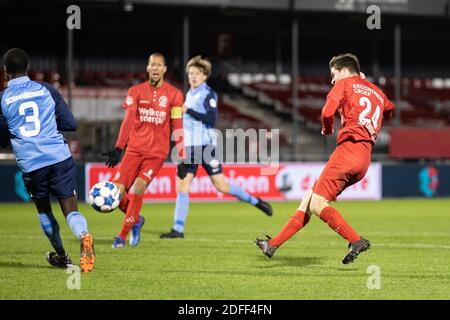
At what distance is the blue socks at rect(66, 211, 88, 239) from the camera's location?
8.45 metres

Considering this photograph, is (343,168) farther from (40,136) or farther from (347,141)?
(40,136)

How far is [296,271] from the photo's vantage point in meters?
8.83

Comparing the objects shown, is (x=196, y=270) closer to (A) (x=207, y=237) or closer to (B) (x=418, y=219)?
(A) (x=207, y=237)

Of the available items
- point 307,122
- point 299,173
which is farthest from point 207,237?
point 307,122

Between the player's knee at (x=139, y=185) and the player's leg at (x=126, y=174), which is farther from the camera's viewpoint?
the player's knee at (x=139, y=185)

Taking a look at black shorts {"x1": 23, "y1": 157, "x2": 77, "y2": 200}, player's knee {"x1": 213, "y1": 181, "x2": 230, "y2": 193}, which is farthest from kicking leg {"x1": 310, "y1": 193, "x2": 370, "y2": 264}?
player's knee {"x1": 213, "y1": 181, "x2": 230, "y2": 193}

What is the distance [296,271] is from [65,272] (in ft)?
7.25

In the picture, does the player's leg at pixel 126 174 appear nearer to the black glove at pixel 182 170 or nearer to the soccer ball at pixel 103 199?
the soccer ball at pixel 103 199

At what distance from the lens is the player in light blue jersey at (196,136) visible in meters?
12.7

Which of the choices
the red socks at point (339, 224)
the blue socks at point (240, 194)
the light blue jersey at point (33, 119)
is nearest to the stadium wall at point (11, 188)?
the blue socks at point (240, 194)

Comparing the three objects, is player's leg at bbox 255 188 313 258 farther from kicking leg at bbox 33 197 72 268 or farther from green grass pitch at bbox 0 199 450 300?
kicking leg at bbox 33 197 72 268

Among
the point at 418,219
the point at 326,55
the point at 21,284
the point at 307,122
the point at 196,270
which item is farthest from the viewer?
the point at 326,55

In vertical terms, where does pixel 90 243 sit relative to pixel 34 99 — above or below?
below

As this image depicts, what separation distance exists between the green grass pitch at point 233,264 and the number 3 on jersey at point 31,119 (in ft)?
4.34
